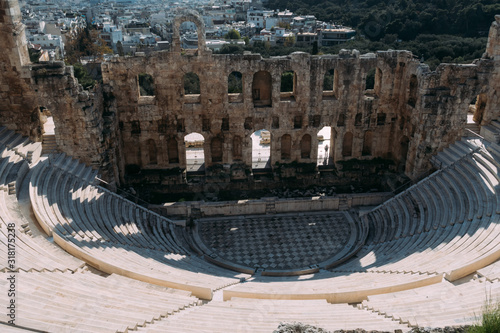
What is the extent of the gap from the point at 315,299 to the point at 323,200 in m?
11.8

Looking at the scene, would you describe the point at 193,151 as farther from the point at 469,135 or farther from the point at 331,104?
the point at 469,135

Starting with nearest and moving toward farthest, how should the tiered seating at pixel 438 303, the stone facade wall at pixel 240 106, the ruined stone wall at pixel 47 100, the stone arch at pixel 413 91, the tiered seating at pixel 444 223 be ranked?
the tiered seating at pixel 438 303 → the tiered seating at pixel 444 223 → the ruined stone wall at pixel 47 100 → the stone facade wall at pixel 240 106 → the stone arch at pixel 413 91

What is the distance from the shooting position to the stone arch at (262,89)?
28.8 m

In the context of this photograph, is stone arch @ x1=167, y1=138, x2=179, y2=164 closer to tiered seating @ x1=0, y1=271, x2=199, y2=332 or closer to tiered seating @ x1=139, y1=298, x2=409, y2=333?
tiered seating @ x1=0, y1=271, x2=199, y2=332

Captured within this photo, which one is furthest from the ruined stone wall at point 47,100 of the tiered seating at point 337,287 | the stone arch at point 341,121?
the stone arch at point 341,121

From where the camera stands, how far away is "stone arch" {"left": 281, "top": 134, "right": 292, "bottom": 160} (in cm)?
2969

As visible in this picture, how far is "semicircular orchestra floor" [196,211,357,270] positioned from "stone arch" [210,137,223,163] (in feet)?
16.8

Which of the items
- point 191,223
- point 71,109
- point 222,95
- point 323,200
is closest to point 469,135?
point 323,200

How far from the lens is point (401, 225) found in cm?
2328

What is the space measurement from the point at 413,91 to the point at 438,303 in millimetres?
17777

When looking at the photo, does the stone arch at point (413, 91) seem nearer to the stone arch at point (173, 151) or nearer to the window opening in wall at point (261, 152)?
the window opening in wall at point (261, 152)

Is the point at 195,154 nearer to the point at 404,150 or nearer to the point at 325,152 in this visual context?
the point at 325,152

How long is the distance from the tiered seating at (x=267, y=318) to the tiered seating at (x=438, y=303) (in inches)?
24.0

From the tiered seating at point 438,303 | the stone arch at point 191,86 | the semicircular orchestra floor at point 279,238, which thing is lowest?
the semicircular orchestra floor at point 279,238
